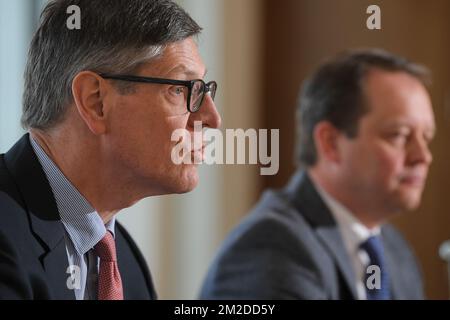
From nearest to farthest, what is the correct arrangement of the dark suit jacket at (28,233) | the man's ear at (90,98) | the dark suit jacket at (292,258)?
the dark suit jacket at (28,233) < the man's ear at (90,98) < the dark suit jacket at (292,258)

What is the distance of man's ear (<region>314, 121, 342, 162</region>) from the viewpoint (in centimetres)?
144

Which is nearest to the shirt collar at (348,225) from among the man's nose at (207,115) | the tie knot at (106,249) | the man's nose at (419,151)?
the man's nose at (419,151)

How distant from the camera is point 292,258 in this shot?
137cm

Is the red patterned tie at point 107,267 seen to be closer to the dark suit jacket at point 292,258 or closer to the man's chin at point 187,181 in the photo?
the man's chin at point 187,181

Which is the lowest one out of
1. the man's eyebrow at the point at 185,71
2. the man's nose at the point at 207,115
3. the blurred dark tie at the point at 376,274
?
the blurred dark tie at the point at 376,274

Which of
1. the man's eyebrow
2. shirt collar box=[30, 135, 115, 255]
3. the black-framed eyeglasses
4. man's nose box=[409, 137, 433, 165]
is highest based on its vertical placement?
the man's eyebrow

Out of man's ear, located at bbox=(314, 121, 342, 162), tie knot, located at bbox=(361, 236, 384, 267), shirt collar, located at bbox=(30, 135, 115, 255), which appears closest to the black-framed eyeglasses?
shirt collar, located at bbox=(30, 135, 115, 255)

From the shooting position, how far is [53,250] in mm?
1062

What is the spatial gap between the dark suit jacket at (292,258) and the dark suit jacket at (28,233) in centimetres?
37

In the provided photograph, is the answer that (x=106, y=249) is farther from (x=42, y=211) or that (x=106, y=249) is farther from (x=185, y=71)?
(x=185, y=71)

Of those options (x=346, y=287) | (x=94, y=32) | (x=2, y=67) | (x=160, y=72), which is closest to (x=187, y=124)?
(x=160, y=72)

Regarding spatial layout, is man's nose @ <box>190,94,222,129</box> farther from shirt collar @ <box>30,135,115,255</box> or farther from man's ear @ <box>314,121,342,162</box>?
man's ear @ <box>314,121,342,162</box>

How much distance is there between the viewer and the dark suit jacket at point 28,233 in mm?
989

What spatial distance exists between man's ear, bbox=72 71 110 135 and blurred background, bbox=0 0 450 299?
31cm
